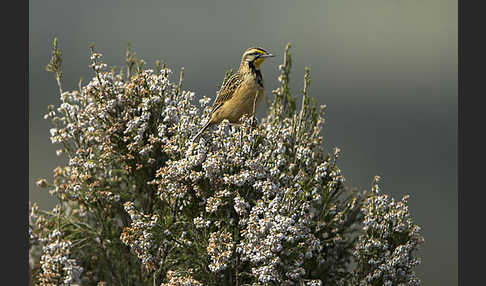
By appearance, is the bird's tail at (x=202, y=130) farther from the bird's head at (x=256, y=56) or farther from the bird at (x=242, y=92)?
the bird's head at (x=256, y=56)

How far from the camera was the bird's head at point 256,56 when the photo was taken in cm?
380

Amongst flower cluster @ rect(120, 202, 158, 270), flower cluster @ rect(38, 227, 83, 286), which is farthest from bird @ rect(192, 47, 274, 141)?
flower cluster @ rect(38, 227, 83, 286)

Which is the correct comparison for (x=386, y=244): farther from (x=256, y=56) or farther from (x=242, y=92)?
(x=256, y=56)

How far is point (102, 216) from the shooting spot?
3852mm

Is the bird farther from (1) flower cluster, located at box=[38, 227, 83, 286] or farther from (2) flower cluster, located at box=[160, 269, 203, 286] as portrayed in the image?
(1) flower cluster, located at box=[38, 227, 83, 286]

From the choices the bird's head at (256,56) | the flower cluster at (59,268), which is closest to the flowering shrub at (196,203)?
the flower cluster at (59,268)

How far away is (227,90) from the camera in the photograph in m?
3.78

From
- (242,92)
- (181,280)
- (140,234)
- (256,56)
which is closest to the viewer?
(181,280)

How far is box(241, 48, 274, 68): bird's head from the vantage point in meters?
3.80

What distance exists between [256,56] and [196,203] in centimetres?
113

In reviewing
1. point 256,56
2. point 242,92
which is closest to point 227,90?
point 242,92

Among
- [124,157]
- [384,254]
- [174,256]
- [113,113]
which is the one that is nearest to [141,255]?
[174,256]

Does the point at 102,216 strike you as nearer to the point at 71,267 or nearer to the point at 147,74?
the point at 71,267

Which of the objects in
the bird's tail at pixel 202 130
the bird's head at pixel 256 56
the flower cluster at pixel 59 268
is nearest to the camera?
the flower cluster at pixel 59 268
